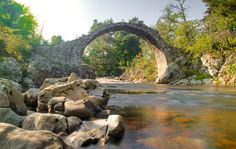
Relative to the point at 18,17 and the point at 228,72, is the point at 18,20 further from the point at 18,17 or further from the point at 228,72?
the point at 228,72

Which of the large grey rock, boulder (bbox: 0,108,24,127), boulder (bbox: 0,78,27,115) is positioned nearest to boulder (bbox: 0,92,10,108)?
boulder (bbox: 0,108,24,127)

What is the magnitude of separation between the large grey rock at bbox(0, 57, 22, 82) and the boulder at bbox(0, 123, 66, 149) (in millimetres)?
14884

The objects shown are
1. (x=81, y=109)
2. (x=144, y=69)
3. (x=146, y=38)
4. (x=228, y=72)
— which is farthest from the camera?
(x=144, y=69)

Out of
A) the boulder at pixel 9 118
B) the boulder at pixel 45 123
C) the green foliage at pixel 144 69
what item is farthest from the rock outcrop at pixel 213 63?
the boulder at pixel 9 118

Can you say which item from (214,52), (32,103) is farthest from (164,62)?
(32,103)

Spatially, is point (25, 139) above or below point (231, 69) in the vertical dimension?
below

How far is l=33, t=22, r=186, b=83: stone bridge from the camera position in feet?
111

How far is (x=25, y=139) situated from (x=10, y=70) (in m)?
16.1

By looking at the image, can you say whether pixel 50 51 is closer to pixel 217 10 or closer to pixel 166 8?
pixel 217 10

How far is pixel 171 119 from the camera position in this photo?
9.47 meters

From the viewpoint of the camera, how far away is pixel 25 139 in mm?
4949

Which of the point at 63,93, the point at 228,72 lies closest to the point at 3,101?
the point at 63,93

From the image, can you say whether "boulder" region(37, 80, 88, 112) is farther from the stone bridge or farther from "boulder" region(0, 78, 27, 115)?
the stone bridge

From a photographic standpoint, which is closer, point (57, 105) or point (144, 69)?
point (57, 105)
